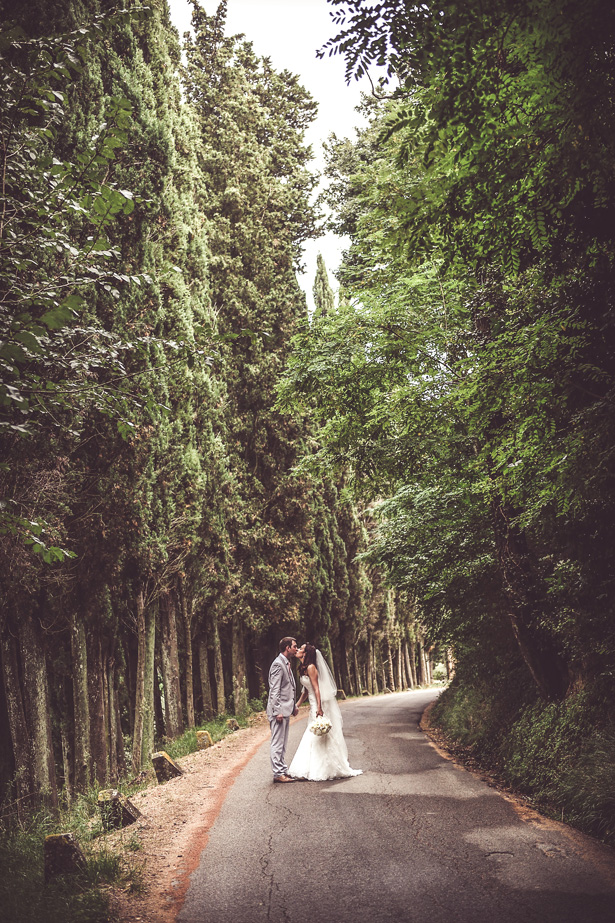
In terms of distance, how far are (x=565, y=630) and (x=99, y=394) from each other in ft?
20.1

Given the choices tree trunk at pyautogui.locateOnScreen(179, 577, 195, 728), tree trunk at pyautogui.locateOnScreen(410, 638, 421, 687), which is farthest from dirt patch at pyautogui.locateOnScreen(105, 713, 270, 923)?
tree trunk at pyautogui.locateOnScreen(410, 638, 421, 687)

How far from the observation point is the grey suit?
28.6ft

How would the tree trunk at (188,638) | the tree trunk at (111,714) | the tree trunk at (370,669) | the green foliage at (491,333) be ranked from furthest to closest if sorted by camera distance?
the tree trunk at (370,669), the tree trunk at (188,638), the tree trunk at (111,714), the green foliage at (491,333)

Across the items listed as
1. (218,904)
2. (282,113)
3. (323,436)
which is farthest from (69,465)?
(282,113)

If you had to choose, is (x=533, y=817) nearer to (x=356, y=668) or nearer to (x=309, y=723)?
(x=309, y=723)

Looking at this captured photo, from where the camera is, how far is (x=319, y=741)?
29.2 ft

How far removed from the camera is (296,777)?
8.76 metres

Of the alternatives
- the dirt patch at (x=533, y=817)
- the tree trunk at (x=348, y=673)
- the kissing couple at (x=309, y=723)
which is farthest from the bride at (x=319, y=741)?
the tree trunk at (x=348, y=673)

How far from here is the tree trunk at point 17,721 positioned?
31.1ft

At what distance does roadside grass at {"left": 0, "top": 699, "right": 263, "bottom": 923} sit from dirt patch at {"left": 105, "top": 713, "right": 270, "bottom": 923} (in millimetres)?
70

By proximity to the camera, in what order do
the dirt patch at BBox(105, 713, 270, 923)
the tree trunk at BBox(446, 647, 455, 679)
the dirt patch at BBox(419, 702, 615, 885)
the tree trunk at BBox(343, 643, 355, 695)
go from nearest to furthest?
1. the dirt patch at BBox(105, 713, 270, 923)
2. the dirt patch at BBox(419, 702, 615, 885)
3. the tree trunk at BBox(446, 647, 455, 679)
4. the tree trunk at BBox(343, 643, 355, 695)

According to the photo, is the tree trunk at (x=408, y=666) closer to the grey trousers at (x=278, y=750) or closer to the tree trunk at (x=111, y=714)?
the tree trunk at (x=111, y=714)

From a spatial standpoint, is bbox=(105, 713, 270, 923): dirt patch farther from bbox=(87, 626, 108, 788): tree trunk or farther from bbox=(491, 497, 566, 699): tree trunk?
bbox=(491, 497, 566, 699): tree trunk

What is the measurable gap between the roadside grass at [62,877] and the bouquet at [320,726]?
281 centimetres
